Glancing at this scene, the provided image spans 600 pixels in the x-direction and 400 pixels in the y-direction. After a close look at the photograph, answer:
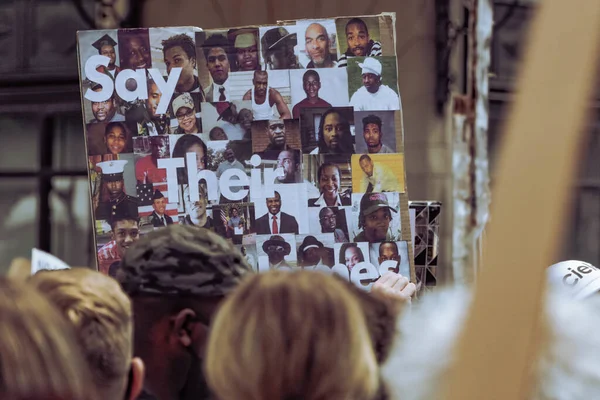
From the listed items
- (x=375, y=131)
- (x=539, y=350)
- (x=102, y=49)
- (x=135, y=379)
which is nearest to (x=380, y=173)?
(x=375, y=131)

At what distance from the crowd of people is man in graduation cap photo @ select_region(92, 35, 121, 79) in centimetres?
103

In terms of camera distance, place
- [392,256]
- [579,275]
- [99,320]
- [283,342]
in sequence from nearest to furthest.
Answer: [283,342], [99,320], [392,256], [579,275]

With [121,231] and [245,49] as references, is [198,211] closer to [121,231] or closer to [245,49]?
[121,231]

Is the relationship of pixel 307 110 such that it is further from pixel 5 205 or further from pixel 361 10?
pixel 5 205

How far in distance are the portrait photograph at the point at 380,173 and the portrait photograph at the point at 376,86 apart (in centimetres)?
11

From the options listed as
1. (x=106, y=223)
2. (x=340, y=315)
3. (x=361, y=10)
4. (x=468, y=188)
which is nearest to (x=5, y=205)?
(x=361, y=10)

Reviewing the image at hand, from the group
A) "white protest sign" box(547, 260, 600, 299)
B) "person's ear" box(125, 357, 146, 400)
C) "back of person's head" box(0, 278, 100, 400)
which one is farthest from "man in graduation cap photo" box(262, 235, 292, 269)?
"back of person's head" box(0, 278, 100, 400)

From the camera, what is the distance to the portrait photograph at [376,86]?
2.01m

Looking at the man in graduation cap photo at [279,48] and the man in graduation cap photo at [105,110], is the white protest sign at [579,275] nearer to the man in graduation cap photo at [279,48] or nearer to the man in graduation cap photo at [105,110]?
the man in graduation cap photo at [279,48]

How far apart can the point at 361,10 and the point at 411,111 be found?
1.71ft

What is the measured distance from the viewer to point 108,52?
2.06 meters

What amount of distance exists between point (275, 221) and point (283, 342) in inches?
45.5

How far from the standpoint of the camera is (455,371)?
0.45m

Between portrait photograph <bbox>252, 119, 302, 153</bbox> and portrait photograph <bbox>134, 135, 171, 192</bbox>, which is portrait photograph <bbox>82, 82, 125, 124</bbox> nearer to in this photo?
portrait photograph <bbox>134, 135, 171, 192</bbox>
